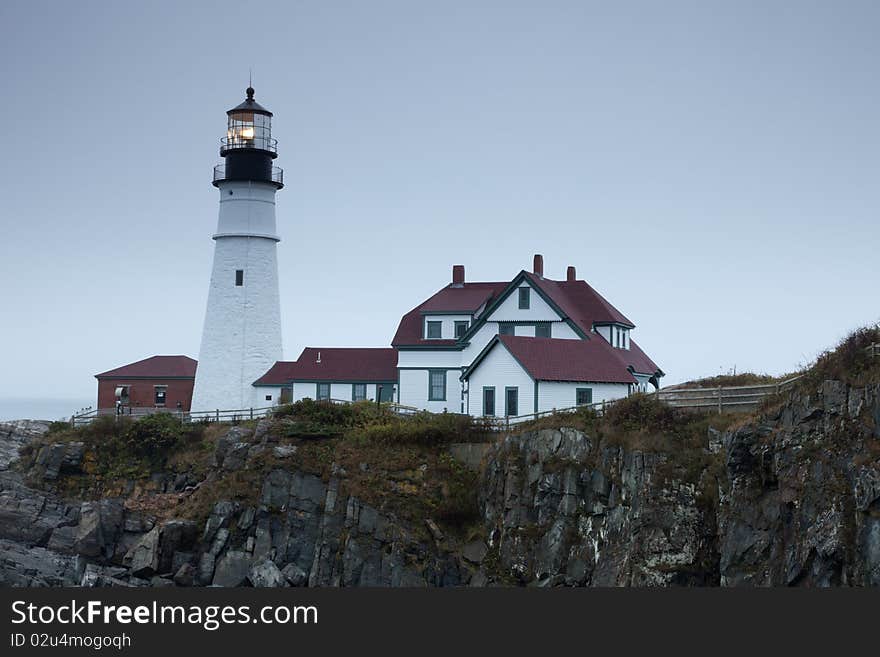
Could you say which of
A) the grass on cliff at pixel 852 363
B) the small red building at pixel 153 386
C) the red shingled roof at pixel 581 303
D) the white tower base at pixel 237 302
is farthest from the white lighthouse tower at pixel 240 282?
the grass on cliff at pixel 852 363

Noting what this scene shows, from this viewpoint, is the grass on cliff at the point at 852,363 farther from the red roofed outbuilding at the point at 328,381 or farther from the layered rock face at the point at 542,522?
the red roofed outbuilding at the point at 328,381

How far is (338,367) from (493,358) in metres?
12.7

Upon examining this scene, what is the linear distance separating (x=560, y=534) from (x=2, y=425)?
31.0m

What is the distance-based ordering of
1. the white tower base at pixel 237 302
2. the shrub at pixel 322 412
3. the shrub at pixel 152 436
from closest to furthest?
1. the shrub at pixel 322 412
2. the shrub at pixel 152 436
3. the white tower base at pixel 237 302

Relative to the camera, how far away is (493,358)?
47.8 metres

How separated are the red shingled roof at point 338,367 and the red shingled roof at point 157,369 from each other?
757 centimetres

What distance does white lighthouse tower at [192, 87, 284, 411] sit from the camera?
2229 inches

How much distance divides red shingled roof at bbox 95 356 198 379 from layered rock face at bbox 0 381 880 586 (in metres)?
10.6

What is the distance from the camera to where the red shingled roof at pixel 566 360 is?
4634 centimetres

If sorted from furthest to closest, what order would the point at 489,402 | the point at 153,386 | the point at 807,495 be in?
the point at 153,386, the point at 489,402, the point at 807,495

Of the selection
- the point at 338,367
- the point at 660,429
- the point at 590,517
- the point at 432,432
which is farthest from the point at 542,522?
the point at 338,367

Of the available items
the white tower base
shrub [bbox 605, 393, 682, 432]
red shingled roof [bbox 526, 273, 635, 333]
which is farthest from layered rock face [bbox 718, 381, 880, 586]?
the white tower base

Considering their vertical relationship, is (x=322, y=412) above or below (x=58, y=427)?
above

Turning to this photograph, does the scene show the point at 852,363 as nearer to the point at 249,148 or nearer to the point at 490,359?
the point at 490,359
